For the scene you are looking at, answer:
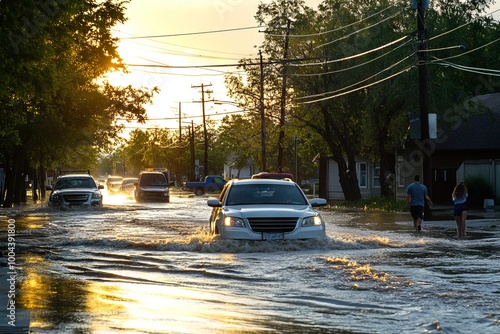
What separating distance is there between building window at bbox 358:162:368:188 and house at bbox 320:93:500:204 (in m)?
10.6

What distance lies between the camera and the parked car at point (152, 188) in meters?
61.4

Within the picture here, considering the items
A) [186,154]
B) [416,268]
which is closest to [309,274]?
[416,268]

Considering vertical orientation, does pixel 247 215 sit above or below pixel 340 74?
below

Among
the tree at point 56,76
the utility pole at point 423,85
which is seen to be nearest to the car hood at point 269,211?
the tree at point 56,76

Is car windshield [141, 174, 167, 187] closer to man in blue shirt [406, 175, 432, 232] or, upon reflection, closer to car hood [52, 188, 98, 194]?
car hood [52, 188, 98, 194]

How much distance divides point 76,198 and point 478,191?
64.6ft

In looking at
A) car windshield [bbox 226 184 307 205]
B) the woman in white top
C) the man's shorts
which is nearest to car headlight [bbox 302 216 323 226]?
car windshield [bbox 226 184 307 205]

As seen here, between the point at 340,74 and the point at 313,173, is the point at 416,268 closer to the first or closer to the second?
the point at 340,74

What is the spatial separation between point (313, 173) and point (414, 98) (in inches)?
3468

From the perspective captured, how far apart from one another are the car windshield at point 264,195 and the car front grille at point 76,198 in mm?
23848

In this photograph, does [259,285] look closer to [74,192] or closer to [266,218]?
[266,218]

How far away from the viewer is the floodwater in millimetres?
10352

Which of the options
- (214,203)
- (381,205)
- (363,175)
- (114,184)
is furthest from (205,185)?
(214,203)

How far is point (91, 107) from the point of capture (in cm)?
5191
